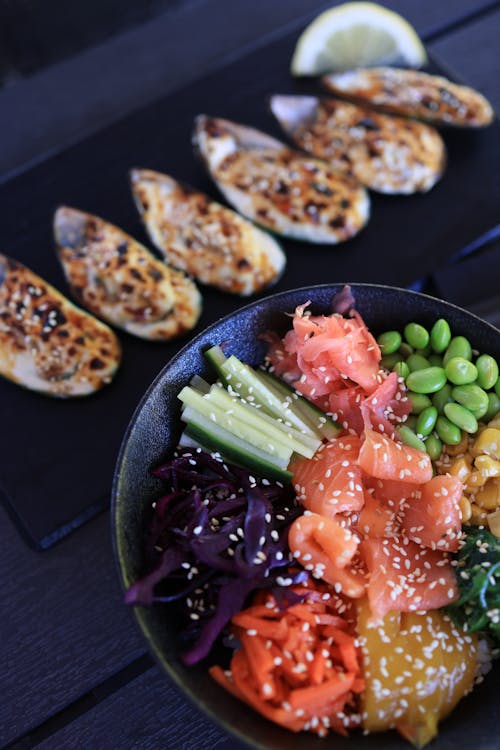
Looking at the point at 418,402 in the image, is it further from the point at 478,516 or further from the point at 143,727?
the point at 143,727

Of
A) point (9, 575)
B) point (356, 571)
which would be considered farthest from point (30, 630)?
point (356, 571)

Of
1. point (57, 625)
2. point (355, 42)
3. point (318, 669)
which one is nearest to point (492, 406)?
point (318, 669)

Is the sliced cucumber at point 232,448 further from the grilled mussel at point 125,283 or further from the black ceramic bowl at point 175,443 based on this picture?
the grilled mussel at point 125,283

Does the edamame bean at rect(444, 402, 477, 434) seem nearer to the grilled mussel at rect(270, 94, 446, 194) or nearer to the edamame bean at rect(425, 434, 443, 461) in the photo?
the edamame bean at rect(425, 434, 443, 461)

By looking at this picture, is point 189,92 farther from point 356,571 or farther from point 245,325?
point 356,571

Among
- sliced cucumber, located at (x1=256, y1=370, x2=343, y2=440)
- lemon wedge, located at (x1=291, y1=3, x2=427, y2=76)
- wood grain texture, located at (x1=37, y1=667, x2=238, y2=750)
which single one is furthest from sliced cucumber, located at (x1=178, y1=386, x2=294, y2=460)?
lemon wedge, located at (x1=291, y1=3, x2=427, y2=76)

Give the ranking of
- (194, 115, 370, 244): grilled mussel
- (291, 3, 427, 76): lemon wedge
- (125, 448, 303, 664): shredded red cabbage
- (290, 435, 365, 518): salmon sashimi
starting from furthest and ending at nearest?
(291, 3, 427, 76): lemon wedge < (194, 115, 370, 244): grilled mussel < (290, 435, 365, 518): salmon sashimi < (125, 448, 303, 664): shredded red cabbage
